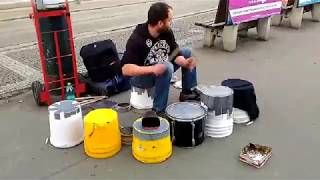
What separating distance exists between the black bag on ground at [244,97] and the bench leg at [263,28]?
10.6 ft

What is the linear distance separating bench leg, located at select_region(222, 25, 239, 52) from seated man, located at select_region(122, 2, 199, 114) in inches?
89.6

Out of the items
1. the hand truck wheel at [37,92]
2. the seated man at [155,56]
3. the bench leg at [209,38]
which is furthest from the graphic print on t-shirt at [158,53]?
the bench leg at [209,38]

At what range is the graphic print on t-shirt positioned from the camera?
3238 millimetres

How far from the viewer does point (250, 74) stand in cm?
462

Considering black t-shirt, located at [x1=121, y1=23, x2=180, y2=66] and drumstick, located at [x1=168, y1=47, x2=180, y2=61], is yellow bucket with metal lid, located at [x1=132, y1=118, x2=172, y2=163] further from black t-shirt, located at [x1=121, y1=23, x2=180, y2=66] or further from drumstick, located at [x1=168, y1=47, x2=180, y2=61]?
drumstick, located at [x1=168, y1=47, x2=180, y2=61]

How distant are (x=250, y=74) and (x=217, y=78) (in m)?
0.47

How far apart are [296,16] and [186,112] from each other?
5230 mm

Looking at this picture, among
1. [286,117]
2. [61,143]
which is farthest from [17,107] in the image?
[286,117]

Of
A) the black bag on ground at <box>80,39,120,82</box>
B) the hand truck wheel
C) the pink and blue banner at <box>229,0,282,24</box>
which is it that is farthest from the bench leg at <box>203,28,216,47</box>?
the hand truck wheel

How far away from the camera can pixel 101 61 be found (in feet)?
12.7

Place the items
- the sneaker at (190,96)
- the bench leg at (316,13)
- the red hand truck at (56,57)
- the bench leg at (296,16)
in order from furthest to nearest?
the bench leg at (316,13)
the bench leg at (296,16)
the sneaker at (190,96)
the red hand truck at (56,57)

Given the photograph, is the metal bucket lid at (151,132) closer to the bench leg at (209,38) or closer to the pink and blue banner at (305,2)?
the bench leg at (209,38)

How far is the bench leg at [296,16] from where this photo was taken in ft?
23.3

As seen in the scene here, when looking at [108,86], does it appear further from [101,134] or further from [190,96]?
[101,134]
